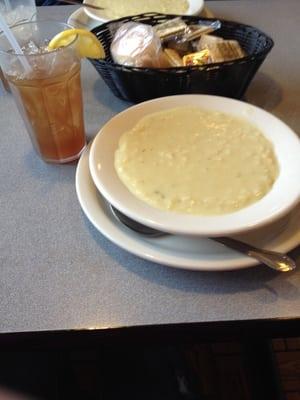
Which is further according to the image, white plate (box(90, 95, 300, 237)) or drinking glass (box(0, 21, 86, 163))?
drinking glass (box(0, 21, 86, 163))

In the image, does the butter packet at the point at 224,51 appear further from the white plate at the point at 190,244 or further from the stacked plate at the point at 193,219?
the white plate at the point at 190,244

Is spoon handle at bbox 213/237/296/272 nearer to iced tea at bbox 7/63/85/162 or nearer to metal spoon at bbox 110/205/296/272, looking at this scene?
metal spoon at bbox 110/205/296/272

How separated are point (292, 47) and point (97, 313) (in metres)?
0.93

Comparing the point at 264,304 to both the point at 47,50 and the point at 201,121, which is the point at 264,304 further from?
the point at 47,50

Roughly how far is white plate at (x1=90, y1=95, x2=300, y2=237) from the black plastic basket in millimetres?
77

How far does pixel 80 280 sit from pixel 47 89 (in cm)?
36

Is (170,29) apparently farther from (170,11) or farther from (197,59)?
(170,11)

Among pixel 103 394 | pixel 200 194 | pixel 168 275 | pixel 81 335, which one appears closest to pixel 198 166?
pixel 200 194

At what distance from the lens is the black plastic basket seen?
922 millimetres

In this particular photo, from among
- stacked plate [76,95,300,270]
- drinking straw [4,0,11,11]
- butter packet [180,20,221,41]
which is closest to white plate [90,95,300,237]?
stacked plate [76,95,300,270]

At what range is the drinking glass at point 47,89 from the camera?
803 mm

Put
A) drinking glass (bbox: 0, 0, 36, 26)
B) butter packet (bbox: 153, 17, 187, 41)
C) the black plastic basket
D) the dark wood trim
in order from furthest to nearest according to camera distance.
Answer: drinking glass (bbox: 0, 0, 36, 26)
butter packet (bbox: 153, 17, 187, 41)
the black plastic basket
the dark wood trim

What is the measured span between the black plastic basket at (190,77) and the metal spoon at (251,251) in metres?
0.36

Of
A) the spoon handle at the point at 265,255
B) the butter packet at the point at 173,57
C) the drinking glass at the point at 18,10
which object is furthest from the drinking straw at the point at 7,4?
the spoon handle at the point at 265,255
